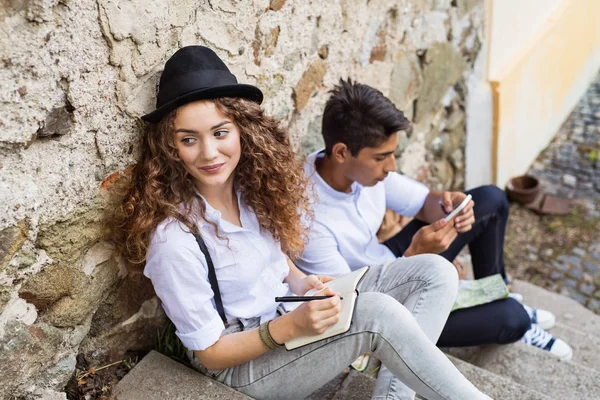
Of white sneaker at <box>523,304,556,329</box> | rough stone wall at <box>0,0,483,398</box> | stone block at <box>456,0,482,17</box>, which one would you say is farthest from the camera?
stone block at <box>456,0,482,17</box>

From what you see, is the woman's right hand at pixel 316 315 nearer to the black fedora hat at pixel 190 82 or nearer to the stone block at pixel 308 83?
the black fedora hat at pixel 190 82

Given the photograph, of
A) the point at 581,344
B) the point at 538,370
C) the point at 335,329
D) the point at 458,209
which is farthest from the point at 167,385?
the point at 581,344

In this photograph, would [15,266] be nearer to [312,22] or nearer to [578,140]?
[312,22]

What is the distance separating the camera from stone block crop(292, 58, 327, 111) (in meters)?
2.68

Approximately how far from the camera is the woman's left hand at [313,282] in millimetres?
2115

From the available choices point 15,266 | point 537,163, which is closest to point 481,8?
point 537,163

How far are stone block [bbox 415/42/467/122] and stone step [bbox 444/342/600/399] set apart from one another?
162 centimetres

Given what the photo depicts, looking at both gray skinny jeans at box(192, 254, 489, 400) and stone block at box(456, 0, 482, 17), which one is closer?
gray skinny jeans at box(192, 254, 489, 400)

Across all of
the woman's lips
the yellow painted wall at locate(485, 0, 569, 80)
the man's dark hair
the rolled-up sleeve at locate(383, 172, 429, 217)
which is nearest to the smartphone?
the rolled-up sleeve at locate(383, 172, 429, 217)

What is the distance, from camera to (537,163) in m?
5.81

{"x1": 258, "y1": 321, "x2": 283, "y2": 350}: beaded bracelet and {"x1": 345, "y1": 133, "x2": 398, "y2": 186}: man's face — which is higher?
{"x1": 345, "y1": 133, "x2": 398, "y2": 186}: man's face

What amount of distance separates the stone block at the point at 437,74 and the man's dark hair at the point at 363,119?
4.50ft

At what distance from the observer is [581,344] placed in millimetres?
3131

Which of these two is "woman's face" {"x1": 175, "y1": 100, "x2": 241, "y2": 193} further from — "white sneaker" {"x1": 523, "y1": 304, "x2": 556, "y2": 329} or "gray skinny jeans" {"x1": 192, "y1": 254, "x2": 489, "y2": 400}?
"white sneaker" {"x1": 523, "y1": 304, "x2": 556, "y2": 329}
